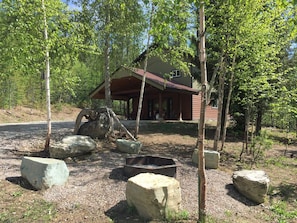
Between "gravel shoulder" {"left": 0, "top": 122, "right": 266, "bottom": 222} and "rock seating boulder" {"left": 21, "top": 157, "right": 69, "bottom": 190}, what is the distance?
136 mm

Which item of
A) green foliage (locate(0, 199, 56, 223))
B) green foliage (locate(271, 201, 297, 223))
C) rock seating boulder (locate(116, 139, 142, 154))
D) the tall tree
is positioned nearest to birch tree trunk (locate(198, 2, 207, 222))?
green foliage (locate(271, 201, 297, 223))

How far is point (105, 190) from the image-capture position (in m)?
4.69

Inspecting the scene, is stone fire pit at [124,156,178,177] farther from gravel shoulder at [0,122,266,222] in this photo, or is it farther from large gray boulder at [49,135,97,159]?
large gray boulder at [49,135,97,159]

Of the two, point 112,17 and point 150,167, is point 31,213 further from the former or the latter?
point 112,17

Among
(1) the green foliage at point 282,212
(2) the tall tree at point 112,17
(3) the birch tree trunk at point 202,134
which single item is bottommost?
(1) the green foliage at point 282,212

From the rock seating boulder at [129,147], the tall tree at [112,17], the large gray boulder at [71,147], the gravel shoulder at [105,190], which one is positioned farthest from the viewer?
the tall tree at [112,17]

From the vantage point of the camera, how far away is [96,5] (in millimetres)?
10078

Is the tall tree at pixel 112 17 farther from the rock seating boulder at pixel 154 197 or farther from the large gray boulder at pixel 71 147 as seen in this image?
the rock seating boulder at pixel 154 197

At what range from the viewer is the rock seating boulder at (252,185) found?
16.6ft

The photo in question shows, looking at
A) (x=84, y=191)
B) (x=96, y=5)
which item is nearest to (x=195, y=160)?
(x=84, y=191)

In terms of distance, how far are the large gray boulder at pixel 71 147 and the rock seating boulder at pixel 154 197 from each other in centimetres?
299

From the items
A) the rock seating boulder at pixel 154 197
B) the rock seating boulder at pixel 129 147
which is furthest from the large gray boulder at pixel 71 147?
the rock seating boulder at pixel 154 197

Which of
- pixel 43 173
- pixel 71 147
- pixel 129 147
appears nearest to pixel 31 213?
pixel 43 173

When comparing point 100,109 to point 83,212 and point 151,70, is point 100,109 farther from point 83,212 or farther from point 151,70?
point 151,70
